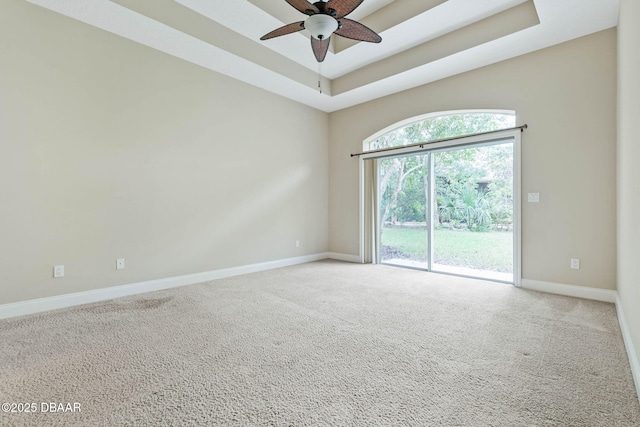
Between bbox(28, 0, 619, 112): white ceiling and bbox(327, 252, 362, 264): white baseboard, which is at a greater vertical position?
bbox(28, 0, 619, 112): white ceiling

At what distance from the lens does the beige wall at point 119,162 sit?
2.77m

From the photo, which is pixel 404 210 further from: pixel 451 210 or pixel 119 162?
pixel 119 162

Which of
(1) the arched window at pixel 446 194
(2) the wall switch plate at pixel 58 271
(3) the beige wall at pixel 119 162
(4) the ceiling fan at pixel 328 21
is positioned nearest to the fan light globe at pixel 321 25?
Answer: (4) the ceiling fan at pixel 328 21

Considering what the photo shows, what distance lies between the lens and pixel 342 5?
2346 mm

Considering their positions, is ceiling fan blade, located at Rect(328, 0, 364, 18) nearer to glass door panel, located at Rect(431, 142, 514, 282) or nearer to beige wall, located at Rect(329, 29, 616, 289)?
beige wall, located at Rect(329, 29, 616, 289)

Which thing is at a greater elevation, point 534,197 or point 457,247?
point 534,197

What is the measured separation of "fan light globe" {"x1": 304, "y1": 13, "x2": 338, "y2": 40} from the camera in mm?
2434

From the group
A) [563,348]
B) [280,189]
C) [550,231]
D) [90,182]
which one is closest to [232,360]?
[563,348]

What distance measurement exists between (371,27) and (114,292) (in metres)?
4.55

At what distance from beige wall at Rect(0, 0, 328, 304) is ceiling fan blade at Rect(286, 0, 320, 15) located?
2183 millimetres

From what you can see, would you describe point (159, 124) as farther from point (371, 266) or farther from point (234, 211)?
point (371, 266)

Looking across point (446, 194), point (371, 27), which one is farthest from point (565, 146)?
point (371, 27)

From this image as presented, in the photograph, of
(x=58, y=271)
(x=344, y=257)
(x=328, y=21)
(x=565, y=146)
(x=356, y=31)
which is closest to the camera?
(x=328, y=21)

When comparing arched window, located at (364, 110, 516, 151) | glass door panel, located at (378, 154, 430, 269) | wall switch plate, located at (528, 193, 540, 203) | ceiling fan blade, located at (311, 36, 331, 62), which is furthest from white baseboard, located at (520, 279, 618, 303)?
ceiling fan blade, located at (311, 36, 331, 62)
